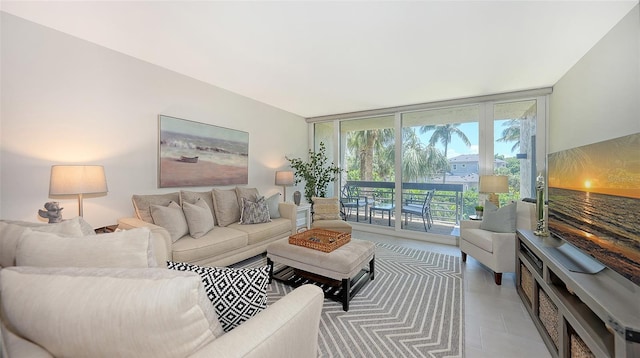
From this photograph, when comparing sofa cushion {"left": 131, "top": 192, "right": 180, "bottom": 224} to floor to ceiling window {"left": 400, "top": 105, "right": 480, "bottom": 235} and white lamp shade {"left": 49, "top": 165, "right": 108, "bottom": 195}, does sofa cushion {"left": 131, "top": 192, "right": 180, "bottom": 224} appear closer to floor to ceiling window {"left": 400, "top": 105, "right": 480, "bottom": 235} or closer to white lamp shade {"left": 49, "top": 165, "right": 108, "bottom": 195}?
white lamp shade {"left": 49, "top": 165, "right": 108, "bottom": 195}

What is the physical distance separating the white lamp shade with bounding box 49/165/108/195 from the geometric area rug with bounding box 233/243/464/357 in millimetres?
1698

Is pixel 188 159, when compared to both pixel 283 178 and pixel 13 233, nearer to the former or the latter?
pixel 283 178

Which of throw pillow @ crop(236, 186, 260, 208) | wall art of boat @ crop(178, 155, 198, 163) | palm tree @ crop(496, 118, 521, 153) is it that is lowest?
throw pillow @ crop(236, 186, 260, 208)

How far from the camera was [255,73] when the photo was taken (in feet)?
9.75

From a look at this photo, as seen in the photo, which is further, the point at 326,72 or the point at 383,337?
the point at 326,72

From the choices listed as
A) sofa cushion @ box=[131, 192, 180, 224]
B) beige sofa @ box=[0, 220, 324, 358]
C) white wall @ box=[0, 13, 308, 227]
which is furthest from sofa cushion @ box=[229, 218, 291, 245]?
beige sofa @ box=[0, 220, 324, 358]

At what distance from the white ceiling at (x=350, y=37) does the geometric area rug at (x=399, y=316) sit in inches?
93.2

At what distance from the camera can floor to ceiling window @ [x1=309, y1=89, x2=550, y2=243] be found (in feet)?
11.9

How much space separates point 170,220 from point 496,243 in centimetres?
340

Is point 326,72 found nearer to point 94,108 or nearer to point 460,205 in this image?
point 94,108

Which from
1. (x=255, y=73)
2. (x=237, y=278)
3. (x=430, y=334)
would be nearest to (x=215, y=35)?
(x=255, y=73)

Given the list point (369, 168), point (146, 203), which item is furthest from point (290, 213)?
point (369, 168)

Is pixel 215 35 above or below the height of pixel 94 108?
above

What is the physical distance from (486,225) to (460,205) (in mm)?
1121
